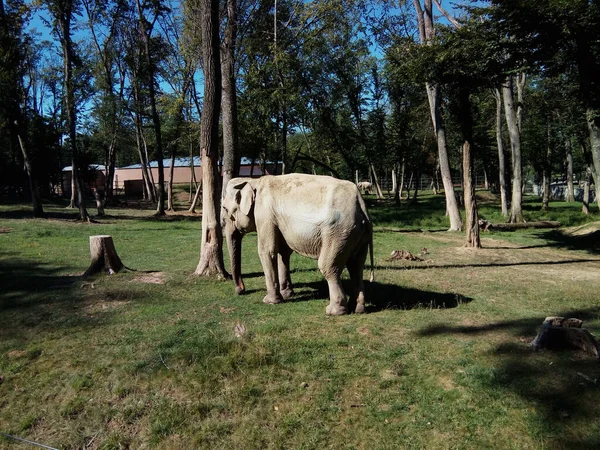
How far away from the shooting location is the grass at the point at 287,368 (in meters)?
4.08

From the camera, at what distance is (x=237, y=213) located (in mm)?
7977

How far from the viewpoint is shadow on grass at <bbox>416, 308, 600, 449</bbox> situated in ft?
12.6

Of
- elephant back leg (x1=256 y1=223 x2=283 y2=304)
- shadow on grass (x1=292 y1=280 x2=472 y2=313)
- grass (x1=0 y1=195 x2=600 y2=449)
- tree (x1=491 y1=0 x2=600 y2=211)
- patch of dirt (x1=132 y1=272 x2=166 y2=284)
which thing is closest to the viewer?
grass (x1=0 y1=195 x2=600 y2=449)

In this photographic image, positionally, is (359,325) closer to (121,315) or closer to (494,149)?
(121,315)

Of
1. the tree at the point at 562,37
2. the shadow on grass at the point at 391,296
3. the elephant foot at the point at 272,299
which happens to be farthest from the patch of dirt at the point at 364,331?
the tree at the point at 562,37

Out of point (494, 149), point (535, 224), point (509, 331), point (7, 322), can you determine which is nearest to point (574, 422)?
point (509, 331)

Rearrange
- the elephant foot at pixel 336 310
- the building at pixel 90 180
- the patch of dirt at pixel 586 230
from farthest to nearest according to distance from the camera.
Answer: the building at pixel 90 180 → the patch of dirt at pixel 586 230 → the elephant foot at pixel 336 310

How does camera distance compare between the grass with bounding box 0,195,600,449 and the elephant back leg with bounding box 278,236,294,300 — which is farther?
the elephant back leg with bounding box 278,236,294,300

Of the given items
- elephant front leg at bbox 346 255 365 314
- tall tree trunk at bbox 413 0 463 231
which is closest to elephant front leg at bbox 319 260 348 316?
elephant front leg at bbox 346 255 365 314

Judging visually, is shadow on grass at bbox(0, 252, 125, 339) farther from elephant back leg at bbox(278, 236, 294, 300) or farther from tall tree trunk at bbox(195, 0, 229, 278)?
elephant back leg at bbox(278, 236, 294, 300)

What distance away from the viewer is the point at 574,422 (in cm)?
395

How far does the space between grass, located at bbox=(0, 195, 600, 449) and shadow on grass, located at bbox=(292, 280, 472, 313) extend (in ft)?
0.18

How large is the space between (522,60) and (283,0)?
57.0 feet

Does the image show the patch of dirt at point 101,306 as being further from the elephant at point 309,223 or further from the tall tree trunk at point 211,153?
the tall tree trunk at point 211,153
